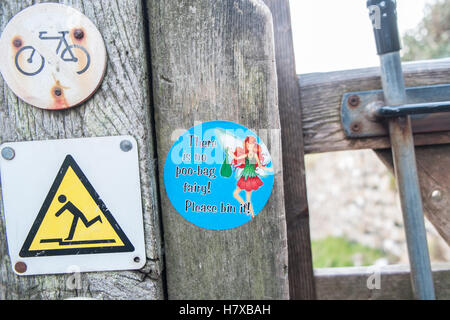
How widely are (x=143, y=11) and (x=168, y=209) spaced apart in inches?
17.7

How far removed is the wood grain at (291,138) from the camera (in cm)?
96

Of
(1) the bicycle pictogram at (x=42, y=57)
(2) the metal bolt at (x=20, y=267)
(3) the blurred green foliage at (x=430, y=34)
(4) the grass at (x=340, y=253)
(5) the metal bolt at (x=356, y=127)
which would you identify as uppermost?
(3) the blurred green foliage at (x=430, y=34)

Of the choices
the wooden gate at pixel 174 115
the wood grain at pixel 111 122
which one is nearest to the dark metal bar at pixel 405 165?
the wooden gate at pixel 174 115

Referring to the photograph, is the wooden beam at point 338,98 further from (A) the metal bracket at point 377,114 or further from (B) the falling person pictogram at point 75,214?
(B) the falling person pictogram at point 75,214

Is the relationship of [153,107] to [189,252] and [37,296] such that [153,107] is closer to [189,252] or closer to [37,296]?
[189,252]

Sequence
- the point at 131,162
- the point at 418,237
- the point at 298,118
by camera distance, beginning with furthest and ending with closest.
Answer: the point at 298,118 < the point at 418,237 < the point at 131,162

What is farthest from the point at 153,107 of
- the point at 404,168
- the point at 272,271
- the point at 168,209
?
the point at 404,168

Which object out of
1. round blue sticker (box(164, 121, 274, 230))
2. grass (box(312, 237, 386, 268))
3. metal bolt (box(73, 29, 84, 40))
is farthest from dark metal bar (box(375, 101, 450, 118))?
grass (box(312, 237, 386, 268))

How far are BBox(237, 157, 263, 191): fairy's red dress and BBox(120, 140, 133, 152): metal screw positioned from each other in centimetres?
25

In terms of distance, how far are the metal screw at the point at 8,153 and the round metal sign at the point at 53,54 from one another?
0.13 metres

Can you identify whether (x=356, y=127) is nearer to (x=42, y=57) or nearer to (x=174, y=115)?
(x=174, y=115)

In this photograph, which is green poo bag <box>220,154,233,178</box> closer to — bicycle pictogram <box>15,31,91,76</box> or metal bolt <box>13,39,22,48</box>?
bicycle pictogram <box>15,31,91,76</box>

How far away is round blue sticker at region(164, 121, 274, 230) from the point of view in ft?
2.42

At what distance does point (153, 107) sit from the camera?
2.48ft
